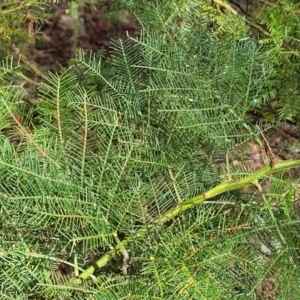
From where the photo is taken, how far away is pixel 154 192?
756 mm

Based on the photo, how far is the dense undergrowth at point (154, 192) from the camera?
690mm

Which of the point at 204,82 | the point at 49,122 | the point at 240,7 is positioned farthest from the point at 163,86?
the point at 240,7

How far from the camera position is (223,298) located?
27.7 inches

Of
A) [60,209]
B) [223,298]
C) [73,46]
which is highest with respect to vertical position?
[60,209]

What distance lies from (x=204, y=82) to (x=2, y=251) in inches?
13.5

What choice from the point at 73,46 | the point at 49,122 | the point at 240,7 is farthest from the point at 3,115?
the point at 73,46

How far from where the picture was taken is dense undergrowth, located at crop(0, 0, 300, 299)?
27.2 inches

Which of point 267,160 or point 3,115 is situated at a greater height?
point 3,115

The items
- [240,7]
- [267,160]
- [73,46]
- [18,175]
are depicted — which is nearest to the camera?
[18,175]

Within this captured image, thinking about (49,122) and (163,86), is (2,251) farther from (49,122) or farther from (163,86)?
(163,86)

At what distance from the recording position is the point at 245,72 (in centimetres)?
77

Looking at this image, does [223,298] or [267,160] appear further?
[267,160]

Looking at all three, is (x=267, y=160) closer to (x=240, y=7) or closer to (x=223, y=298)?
(x=223, y=298)

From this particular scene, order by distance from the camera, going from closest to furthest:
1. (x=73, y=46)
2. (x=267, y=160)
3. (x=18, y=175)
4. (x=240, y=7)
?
(x=18, y=175), (x=267, y=160), (x=240, y=7), (x=73, y=46)
